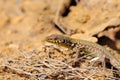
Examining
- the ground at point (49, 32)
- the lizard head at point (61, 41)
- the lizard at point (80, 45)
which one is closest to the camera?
the ground at point (49, 32)

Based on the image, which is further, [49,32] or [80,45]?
[49,32]

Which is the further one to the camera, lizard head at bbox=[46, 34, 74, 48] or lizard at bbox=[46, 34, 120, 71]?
lizard head at bbox=[46, 34, 74, 48]

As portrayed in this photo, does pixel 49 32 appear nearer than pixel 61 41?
No

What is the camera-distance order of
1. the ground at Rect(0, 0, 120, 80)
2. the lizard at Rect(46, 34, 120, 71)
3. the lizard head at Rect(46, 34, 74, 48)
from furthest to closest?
the lizard head at Rect(46, 34, 74, 48) < the lizard at Rect(46, 34, 120, 71) < the ground at Rect(0, 0, 120, 80)

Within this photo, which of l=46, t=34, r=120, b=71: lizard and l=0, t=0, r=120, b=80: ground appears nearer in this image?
l=0, t=0, r=120, b=80: ground

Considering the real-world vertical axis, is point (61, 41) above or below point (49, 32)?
below

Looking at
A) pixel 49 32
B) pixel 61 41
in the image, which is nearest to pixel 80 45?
pixel 61 41

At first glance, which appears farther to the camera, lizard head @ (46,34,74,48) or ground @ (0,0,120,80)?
lizard head @ (46,34,74,48)

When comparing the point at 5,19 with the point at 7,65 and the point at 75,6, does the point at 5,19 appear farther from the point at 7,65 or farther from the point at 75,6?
the point at 7,65

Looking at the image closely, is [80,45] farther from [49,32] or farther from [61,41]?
[49,32]

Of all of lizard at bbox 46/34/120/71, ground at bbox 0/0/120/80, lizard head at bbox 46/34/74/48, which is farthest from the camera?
lizard head at bbox 46/34/74/48

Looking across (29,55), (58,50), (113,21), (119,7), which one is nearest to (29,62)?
(29,55)
